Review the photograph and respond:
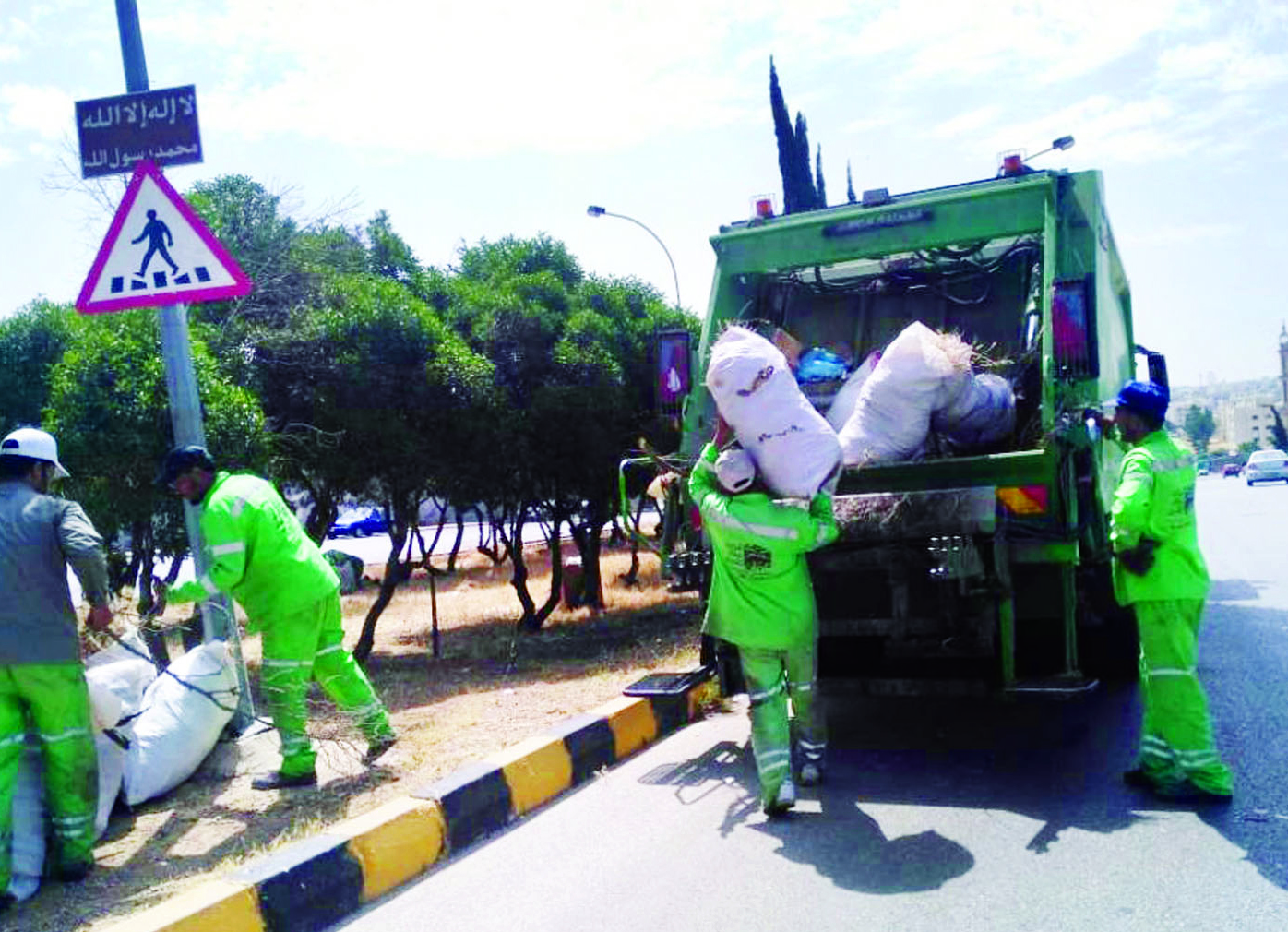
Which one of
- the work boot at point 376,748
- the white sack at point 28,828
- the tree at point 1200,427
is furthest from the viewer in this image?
the tree at point 1200,427

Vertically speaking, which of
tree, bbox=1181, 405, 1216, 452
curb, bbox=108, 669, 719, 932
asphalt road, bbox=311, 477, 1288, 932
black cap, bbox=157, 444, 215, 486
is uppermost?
black cap, bbox=157, 444, 215, 486

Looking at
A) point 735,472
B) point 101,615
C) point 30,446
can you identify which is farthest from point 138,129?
point 735,472

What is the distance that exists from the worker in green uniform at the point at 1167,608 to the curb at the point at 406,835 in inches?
80.2

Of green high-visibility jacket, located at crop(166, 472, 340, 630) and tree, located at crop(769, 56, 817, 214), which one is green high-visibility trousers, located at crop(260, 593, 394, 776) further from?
tree, located at crop(769, 56, 817, 214)

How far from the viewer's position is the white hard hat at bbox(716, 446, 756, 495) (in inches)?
183

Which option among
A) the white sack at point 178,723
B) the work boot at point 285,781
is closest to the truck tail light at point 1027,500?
the work boot at point 285,781

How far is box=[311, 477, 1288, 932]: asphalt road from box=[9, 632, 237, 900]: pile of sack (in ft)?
3.96

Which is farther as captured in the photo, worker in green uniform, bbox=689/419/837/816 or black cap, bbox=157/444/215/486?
black cap, bbox=157/444/215/486

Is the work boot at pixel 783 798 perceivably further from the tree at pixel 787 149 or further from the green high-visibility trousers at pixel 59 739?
the tree at pixel 787 149

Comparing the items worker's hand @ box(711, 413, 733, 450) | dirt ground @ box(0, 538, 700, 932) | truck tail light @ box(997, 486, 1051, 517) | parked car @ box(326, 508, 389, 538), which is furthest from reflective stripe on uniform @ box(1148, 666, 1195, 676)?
parked car @ box(326, 508, 389, 538)

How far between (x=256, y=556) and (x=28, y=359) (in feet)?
15.6

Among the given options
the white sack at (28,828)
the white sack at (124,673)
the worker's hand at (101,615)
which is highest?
the worker's hand at (101,615)

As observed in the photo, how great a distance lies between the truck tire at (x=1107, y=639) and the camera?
6.34 meters

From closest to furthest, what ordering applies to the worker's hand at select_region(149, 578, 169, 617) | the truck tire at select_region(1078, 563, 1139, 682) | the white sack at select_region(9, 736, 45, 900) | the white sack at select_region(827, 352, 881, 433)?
1. the white sack at select_region(9, 736, 45, 900)
2. the white sack at select_region(827, 352, 881, 433)
3. the truck tire at select_region(1078, 563, 1139, 682)
4. the worker's hand at select_region(149, 578, 169, 617)
